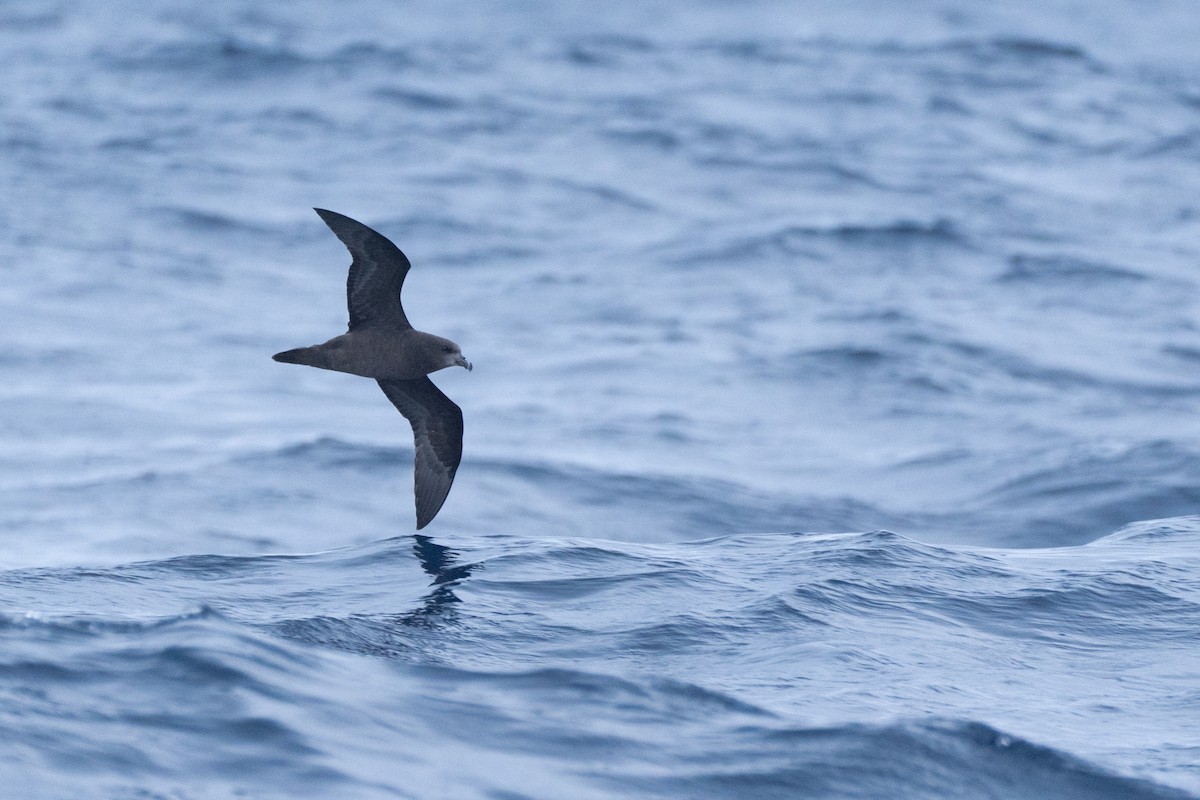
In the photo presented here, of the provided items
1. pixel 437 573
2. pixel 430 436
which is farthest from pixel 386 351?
pixel 437 573

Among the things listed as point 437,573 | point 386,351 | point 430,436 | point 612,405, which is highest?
point 386,351

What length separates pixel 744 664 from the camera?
23.5 ft

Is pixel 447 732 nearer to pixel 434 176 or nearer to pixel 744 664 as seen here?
pixel 744 664

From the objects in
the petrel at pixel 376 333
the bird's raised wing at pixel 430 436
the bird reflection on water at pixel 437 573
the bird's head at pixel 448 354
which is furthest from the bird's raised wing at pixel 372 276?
the bird reflection on water at pixel 437 573

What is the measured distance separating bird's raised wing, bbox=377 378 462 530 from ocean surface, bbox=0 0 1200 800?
0.99ft

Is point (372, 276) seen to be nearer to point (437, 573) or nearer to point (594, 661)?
point (437, 573)

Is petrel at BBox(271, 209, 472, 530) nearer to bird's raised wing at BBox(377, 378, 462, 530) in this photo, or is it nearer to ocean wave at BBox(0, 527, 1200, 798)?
bird's raised wing at BBox(377, 378, 462, 530)

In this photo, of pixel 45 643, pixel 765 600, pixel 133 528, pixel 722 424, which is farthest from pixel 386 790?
pixel 722 424

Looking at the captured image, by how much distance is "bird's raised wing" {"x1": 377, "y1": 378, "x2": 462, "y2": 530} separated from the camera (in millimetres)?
9156

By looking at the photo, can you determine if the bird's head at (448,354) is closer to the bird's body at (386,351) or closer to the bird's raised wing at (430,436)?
the bird's body at (386,351)

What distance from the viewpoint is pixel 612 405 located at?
1620cm

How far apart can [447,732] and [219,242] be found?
1615 cm

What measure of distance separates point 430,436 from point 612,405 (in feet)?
23.1

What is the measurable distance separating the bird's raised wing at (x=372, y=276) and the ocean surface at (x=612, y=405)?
4.31 feet
